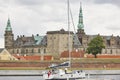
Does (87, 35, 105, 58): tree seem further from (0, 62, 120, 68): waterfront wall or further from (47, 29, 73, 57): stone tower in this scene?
(0, 62, 120, 68): waterfront wall

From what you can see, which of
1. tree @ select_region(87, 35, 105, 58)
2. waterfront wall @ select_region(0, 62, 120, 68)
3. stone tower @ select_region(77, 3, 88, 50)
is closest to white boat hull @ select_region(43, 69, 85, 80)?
waterfront wall @ select_region(0, 62, 120, 68)

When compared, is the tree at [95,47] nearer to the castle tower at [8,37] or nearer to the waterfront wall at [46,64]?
the waterfront wall at [46,64]

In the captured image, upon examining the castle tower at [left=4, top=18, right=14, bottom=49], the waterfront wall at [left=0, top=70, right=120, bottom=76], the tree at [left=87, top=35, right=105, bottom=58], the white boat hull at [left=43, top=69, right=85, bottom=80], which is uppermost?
the castle tower at [left=4, top=18, right=14, bottom=49]

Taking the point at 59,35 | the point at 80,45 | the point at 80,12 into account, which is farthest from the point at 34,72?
the point at 80,12

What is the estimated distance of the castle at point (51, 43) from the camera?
396ft

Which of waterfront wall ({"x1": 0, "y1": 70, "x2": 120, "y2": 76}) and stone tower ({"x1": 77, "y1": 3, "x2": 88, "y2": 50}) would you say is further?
stone tower ({"x1": 77, "y1": 3, "x2": 88, "y2": 50})

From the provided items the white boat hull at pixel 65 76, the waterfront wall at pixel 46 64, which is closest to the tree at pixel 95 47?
the waterfront wall at pixel 46 64

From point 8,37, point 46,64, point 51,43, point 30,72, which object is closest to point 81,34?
point 8,37

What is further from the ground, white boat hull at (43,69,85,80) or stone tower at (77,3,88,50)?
stone tower at (77,3,88,50)

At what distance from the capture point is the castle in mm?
120625

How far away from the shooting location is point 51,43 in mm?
122750

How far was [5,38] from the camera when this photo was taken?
15162 centimetres

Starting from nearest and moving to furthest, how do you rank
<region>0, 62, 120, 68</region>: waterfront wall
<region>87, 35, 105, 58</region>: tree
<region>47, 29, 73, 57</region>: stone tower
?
1. <region>0, 62, 120, 68</region>: waterfront wall
2. <region>87, 35, 105, 58</region>: tree
3. <region>47, 29, 73, 57</region>: stone tower

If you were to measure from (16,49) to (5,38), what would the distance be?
11.5 metres
